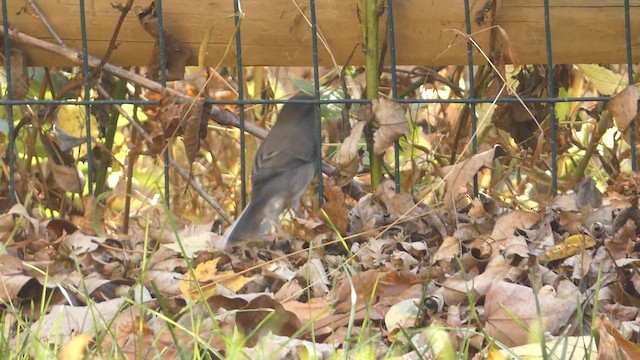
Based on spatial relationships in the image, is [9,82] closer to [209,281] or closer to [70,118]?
[70,118]

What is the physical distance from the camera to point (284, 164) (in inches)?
175

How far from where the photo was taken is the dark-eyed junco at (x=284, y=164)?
4.15 m

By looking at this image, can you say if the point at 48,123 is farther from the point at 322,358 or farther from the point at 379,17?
the point at 322,358

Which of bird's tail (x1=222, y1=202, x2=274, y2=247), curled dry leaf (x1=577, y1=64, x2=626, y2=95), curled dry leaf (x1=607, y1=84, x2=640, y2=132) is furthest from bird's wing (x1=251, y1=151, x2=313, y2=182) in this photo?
curled dry leaf (x1=607, y1=84, x2=640, y2=132)

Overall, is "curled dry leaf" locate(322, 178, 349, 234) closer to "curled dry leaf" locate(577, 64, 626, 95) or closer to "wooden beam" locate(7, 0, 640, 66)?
"wooden beam" locate(7, 0, 640, 66)

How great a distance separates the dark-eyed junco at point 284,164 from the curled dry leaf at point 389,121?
562 millimetres

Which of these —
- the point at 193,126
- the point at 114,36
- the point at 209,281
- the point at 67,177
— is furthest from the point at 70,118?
the point at 209,281

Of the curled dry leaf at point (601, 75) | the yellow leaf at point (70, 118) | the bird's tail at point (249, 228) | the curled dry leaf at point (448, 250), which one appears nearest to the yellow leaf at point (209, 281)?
the bird's tail at point (249, 228)

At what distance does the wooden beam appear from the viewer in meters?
3.68

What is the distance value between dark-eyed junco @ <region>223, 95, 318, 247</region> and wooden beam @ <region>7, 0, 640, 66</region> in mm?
479

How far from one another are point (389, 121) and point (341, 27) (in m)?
0.43

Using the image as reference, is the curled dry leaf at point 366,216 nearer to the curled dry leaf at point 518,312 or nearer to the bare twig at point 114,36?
the curled dry leaf at point 518,312

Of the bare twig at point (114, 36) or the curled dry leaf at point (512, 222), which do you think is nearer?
the curled dry leaf at point (512, 222)

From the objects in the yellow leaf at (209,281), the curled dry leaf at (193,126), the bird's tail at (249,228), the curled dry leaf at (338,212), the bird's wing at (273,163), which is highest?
the curled dry leaf at (193,126)
